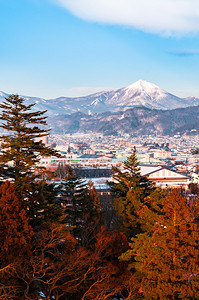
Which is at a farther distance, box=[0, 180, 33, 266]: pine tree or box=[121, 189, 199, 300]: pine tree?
box=[0, 180, 33, 266]: pine tree

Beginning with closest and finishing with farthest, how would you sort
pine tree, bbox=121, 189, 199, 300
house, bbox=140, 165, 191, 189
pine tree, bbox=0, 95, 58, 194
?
pine tree, bbox=121, 189, 199, 300
pine tree, bbox=0, 95, 58, 194
house, bbox=140, 165, 191, 189

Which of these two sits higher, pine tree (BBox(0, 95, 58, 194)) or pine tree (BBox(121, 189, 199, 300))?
pine tree (BBox(0, 95, 58, 194))

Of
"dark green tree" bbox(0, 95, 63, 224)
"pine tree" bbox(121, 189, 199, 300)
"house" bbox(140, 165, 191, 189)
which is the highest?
"dark green tree" bbox(0, 95, 63, 224)

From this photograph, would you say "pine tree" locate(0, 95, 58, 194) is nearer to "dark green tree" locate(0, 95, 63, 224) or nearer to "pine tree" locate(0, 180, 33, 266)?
"dark green tree" locate(0, 95, 63, 224)

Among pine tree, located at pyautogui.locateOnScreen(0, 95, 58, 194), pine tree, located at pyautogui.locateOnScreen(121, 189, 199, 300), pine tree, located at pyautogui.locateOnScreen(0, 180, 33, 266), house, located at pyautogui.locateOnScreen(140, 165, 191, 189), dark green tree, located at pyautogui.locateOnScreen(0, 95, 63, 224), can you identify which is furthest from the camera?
house, located at pyautogui.locateOnScreen(140, 165, 191, 189)

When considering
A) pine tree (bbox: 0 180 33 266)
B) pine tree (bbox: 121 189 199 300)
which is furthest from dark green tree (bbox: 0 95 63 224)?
pine tree (bbox: 121 189 199 300)

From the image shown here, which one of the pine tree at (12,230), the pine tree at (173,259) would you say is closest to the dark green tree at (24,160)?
the pine tree at (12,230)

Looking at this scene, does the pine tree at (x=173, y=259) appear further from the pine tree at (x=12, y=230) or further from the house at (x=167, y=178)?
the house at (x=167, y=178)
